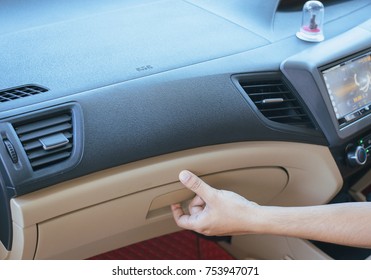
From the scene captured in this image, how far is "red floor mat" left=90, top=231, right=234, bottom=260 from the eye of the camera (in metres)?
1.74

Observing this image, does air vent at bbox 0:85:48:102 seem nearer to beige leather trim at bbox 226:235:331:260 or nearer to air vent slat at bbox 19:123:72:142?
air vent slat at bbox 19:123:72:142

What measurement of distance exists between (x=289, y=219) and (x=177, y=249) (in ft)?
2.44

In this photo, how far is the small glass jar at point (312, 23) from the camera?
1.27 meters

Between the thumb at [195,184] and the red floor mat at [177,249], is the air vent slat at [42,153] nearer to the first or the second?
the thumb at [195,184]

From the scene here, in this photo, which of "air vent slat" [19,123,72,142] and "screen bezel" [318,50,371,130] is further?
"screen bezel" [318,50,371,130]

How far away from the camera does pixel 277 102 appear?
45.7 inches

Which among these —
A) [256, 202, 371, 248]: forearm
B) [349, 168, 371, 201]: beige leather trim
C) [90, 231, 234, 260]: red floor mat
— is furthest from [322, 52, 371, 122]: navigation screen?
[90, 231, 234, 260]: red floor mat

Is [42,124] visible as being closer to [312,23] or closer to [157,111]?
[157,111]

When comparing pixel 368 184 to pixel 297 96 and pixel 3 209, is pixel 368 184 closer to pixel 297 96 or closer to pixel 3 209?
pixel 297 96

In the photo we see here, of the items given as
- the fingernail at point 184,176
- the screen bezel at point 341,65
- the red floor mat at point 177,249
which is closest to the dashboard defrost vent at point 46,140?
the fingernail at point 184,176

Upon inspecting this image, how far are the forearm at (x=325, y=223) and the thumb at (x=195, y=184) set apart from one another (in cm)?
11

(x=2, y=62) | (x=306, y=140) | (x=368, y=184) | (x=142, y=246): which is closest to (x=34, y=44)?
(x=2, y=62)

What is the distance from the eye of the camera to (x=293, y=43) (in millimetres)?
1266

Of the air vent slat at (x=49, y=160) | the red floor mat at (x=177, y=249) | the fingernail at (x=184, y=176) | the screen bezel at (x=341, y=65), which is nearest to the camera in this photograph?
the air vent slat at (x=49, y=160)
